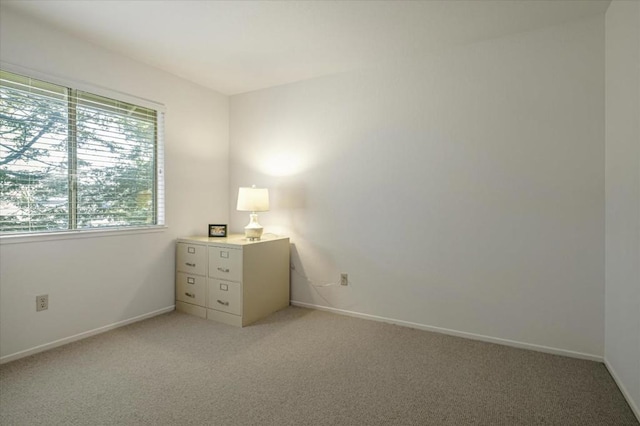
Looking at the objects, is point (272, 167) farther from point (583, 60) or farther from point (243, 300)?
point (583, 60)

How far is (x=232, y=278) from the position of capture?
2.95m

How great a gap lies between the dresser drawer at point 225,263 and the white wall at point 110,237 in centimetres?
56

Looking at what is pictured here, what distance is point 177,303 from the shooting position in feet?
10.9

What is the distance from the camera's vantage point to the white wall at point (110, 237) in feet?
7.44

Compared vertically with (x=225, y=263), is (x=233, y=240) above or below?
above

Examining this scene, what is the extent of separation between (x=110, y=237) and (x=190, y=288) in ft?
2.76

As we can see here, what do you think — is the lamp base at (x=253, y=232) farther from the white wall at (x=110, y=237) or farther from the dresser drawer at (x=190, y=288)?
the white wall at (x=110, y=237)

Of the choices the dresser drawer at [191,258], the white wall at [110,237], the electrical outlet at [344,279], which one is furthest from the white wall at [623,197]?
the white wall at [110,237]

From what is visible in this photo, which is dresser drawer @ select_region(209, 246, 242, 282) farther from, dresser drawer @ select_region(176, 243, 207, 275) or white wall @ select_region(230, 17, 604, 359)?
white wall @ select_region(230, 17, 604, 359)

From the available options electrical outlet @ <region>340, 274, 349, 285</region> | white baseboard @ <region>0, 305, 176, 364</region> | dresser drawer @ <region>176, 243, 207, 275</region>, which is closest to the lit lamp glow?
dresser drawer @ <region>176, 243, 207, 275</region>

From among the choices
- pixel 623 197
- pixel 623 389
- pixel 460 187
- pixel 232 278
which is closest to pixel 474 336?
pixel 623 389

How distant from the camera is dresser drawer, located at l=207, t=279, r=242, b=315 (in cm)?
291

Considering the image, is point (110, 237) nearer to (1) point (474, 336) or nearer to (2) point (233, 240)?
(2) point (233, 240)

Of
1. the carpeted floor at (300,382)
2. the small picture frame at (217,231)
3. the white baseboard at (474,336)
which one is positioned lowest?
the carpeted floor at (300,382)
